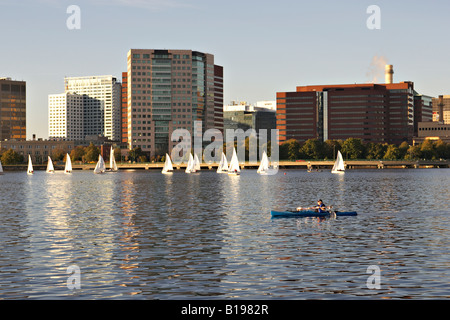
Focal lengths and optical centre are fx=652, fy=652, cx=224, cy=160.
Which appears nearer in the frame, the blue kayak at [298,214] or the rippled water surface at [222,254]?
the rippled water surface at [222,254]

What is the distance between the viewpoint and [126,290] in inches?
1459

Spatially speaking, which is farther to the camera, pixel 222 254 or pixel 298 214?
pixel 298 214

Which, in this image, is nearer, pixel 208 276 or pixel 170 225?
pixel 208 276

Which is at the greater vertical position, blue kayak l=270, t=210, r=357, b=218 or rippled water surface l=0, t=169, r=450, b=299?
blue kayak l=270, t=210, r=357, b=218

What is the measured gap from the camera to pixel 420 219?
78625mm

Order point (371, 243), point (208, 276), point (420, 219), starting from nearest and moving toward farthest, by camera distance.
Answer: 1. point (208, 276)
2. point (371, 243)
3. point (420, 219)

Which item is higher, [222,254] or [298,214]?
[298,214]

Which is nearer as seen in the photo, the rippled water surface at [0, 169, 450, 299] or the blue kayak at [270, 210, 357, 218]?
the rippled water surface at [0, 169, 450, 299]

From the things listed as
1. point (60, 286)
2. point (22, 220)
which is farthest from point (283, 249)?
point (22, 220)

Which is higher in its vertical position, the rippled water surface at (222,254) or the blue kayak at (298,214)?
the blue kayak at (298,214)

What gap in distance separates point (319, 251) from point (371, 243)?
23.7ft
